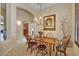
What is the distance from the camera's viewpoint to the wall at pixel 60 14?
1.94 meters

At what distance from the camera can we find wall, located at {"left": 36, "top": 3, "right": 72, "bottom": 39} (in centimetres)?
194

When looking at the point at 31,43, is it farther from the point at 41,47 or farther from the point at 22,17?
the point at 22,17

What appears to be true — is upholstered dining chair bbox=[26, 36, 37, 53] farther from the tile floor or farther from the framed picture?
the framed picture

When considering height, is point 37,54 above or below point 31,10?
below

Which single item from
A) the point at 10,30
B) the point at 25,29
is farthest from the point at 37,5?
the point at 10,30

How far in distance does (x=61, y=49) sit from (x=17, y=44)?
2.30ft

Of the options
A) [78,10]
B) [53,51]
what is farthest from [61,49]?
[78,10]

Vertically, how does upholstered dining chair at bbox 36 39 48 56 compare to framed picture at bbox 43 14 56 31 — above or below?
below

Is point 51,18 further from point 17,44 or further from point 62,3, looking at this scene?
point 17,44

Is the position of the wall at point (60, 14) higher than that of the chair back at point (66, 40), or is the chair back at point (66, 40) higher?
the wall at point (60, 14)

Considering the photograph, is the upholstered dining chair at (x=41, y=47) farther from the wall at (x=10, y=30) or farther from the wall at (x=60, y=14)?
the wall at (x=10, y=30)

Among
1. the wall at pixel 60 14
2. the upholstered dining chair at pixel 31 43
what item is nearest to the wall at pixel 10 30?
the upholstered dining chair at pixel 31 43

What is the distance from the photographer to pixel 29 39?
6.55 feet

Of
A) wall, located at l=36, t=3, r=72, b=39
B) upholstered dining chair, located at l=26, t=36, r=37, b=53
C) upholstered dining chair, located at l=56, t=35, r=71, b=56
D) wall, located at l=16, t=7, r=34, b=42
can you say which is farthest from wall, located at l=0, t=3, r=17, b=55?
upholstered dining chair, located at l=56, t=35, r=71, b=56
